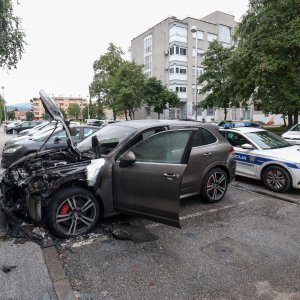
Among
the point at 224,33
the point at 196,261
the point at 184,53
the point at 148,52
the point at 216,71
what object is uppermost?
the point at 224,33

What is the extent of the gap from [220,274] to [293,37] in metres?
14.6

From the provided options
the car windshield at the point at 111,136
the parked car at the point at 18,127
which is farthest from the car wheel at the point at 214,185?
the parked car at the point at 18,127

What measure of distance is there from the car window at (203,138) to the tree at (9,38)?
455 inches

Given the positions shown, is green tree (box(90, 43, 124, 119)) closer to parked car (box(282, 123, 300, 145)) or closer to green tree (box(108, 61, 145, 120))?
green tree (box(108, 61, 145, 120))

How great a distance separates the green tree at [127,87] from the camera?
107ft

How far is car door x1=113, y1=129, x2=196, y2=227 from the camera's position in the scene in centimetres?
374

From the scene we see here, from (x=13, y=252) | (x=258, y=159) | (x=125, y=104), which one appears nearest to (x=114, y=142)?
(x=13, y=252)

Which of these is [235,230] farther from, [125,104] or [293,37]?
[125,104]

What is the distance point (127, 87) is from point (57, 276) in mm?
31100

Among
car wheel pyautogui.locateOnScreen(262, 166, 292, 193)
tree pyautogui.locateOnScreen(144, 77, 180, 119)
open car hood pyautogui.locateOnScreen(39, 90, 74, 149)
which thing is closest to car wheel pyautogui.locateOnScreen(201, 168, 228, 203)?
car wheel pyautogui.locateOnScreen(262, 166, 292, 193)

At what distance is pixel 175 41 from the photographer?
148ft

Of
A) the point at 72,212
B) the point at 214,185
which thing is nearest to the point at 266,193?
the point at 214,185

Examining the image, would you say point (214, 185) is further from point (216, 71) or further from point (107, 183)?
point (216, 71)

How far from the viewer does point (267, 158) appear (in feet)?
21.9
